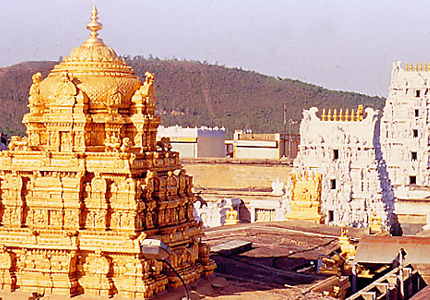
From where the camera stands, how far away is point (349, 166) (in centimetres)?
4391

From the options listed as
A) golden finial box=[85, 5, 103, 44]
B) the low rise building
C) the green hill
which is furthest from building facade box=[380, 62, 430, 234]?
the green hill

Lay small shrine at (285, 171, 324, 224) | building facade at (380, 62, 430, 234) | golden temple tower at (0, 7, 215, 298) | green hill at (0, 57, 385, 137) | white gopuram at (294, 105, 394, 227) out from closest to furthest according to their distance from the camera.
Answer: golden temple tower at (0, 7, 215, 298), small shrine at (285, 171, 324, 224), white gopuram at (294, 105, 394, 227), building facade at (380, 62, 430, 234), green hill at (0, 57, 385, 137)

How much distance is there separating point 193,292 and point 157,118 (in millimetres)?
3024

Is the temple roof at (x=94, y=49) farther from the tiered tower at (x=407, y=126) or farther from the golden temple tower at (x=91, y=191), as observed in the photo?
the tiered tower at (x=407, y=126)

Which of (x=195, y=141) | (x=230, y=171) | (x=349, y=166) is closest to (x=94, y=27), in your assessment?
(x=349, y=166)

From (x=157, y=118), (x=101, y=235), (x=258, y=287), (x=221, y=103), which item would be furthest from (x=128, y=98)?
(x=221, y=103)

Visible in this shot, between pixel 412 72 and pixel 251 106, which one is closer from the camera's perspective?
pixel 412 72

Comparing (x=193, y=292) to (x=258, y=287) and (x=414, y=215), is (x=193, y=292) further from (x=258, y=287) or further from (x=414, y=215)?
(x=414, y=215)

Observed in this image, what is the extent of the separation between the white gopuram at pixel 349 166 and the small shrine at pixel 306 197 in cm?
1256

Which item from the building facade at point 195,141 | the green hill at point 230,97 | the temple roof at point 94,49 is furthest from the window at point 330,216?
the green hill at point 230,97

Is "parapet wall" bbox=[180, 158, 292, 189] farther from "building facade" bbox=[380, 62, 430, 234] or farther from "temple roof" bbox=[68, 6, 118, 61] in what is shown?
"temple roof" bbox=[68, 6, 118, 61]

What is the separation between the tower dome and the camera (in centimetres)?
1809

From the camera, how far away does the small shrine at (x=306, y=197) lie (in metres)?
30.1

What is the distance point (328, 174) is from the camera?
44.1 meters
